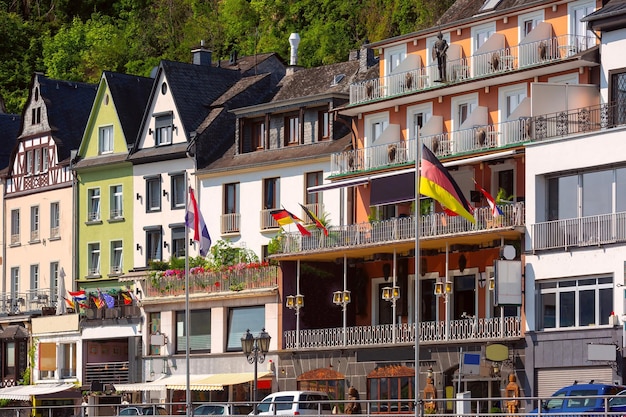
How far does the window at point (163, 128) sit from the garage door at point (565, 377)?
26.3 metres

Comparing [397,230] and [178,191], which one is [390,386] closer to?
[397,230]

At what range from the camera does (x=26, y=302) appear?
3418 inches

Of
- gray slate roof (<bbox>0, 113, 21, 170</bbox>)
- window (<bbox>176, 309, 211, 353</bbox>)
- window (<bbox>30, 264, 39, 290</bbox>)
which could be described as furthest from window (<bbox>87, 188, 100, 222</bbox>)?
window (<bbox>176, 309, 211, 353</bbox>)

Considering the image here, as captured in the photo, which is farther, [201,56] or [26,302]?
[26,302]

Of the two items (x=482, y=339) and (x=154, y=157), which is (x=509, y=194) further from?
(x=154, y=157)

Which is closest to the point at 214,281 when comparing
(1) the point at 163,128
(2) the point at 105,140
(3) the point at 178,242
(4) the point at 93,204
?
(3) the point at 178,242

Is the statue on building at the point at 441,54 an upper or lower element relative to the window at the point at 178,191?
upper

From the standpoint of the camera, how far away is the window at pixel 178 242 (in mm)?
78562

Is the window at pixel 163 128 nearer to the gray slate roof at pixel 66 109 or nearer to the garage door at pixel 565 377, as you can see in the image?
the gray slate roof at pixel 66 109

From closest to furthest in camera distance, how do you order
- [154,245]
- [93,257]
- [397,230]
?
[397,230] < [154,245] < [93,257]

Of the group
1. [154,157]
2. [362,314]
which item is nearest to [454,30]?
[362,314]

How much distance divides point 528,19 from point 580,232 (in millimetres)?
9011

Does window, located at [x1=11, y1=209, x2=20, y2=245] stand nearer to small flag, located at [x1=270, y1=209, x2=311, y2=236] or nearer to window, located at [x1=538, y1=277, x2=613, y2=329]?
small flag, located at [x1=270, y1=209, x2=311, y2=236]

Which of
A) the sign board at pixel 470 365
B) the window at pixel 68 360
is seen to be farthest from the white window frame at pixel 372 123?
the window at pixel 68 360
